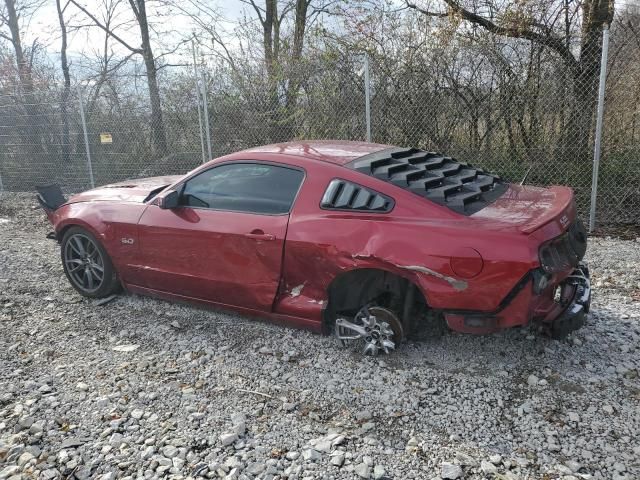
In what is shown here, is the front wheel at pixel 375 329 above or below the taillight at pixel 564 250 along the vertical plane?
below

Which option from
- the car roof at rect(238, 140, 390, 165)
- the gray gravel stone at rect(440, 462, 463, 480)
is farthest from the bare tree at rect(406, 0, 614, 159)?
the gray gravel stone at rect(440, 462, 463, 480)

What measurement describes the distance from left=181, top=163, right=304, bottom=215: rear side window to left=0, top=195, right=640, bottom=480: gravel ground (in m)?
0.99

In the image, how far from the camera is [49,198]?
5.44 m

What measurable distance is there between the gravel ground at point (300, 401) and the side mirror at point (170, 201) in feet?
3.18

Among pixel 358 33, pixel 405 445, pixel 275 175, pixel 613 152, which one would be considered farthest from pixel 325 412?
pixel 358 33

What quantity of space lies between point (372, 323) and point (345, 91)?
505cm

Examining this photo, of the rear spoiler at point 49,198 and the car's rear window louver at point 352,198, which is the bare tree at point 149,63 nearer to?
the rear spoiler at point 49,198

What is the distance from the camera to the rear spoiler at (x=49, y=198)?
532cm

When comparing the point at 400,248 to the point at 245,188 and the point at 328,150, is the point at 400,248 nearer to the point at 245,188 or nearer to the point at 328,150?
the point at 328,150

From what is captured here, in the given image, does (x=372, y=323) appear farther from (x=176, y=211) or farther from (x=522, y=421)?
(x=176, y=211)

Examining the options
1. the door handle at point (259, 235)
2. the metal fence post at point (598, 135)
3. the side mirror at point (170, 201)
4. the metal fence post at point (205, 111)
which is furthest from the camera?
the metal fence post at point (205, 111)

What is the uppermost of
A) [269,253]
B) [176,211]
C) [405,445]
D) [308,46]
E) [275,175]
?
[308,46]

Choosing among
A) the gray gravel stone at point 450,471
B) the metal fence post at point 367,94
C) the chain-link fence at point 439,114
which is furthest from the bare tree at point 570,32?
the gray gravel stone at point 450,471

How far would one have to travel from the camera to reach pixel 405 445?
9.00 feet
